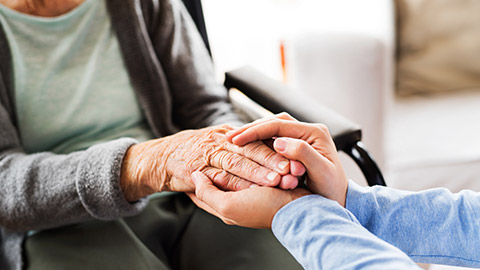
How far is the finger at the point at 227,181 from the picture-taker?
2.32 feet

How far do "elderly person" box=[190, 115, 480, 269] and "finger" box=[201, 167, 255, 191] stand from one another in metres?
0.02

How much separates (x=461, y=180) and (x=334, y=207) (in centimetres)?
81

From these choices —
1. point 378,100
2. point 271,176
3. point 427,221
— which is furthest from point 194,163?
point 378,100

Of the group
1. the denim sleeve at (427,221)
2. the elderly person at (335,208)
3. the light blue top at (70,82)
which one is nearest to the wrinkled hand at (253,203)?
the elderly person at (335,208)

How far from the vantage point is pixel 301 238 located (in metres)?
0.57

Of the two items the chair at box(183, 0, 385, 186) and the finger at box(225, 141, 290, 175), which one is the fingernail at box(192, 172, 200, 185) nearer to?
the finger at box(225, 141, 290, 175)

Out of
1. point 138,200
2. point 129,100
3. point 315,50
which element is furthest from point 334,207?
point 315,50

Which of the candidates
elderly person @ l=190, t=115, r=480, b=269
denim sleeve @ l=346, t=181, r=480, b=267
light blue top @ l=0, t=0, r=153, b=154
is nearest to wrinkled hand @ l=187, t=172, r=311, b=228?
elderly person @ l=190, t=115, r=480, b=269

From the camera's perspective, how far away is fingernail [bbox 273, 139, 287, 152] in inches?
26.1

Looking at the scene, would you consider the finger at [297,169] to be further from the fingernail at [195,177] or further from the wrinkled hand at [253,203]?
the fingernail at [195,177]

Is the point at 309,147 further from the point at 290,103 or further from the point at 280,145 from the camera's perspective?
the point at 290,103

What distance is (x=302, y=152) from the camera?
2.11 ft

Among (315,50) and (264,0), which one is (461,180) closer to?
(315,50)

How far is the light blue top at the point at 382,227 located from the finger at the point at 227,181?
0.10m
